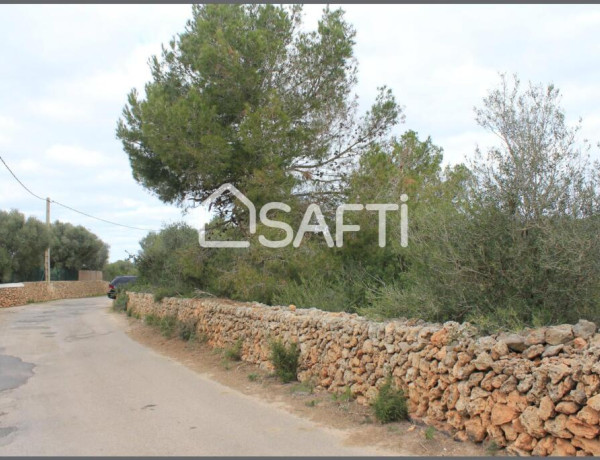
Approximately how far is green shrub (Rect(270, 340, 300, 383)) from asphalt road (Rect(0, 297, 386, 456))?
0.84 meters

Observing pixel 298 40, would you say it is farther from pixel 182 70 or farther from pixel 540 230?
pixel 540 230

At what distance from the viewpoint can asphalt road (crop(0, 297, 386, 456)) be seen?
5.73m

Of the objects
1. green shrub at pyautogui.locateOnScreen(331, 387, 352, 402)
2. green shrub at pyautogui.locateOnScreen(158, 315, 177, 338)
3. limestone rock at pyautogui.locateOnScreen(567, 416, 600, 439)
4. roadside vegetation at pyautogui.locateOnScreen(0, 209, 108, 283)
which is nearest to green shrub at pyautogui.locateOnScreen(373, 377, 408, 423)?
green shrub at pyautogui.locateOnScreen(331, 387, 352, 402)

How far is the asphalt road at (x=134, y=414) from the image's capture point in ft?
18.8

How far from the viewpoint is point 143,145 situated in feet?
49.3

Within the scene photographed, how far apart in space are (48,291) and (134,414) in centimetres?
3342

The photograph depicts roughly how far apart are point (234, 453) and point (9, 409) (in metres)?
4.21

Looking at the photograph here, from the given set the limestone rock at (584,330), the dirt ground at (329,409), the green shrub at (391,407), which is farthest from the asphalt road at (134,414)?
the limestone rock at (584,330)

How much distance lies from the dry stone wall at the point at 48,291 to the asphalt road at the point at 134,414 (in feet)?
67.6

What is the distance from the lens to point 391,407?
6215 millimetres

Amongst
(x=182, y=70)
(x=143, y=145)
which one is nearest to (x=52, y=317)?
(x=143, y=145)

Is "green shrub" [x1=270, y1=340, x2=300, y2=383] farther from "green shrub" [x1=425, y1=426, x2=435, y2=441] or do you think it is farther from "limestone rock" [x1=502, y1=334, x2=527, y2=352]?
"limestone rock" [x1=502, y1=334, x2=527, y2=352]

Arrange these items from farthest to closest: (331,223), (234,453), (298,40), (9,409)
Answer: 1. (298,40)
2. (331,223)
3. (9,409)
4. (234,453)

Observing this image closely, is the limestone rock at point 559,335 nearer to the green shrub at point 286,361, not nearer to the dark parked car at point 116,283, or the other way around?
the green shrub at point 286,361
